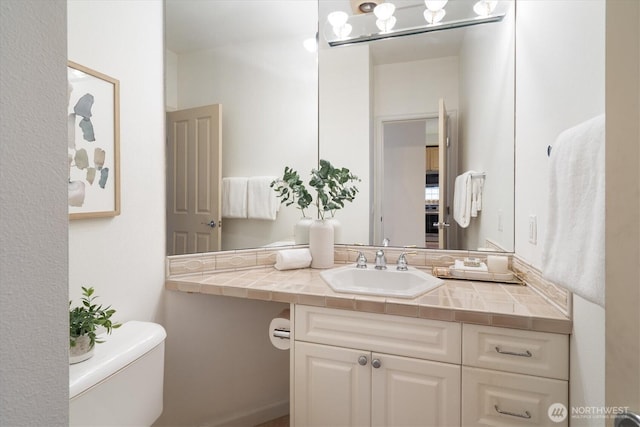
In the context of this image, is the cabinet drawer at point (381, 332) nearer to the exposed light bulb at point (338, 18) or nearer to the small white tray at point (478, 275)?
the small white tray at point (478, 275)

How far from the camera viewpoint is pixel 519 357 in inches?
42.4

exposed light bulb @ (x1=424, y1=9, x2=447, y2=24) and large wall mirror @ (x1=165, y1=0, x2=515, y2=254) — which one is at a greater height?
exposed light bulb @ (x1=424, y1=9, x2=447, y2=24)

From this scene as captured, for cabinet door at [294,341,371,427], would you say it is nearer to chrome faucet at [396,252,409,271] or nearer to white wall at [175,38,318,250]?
chrome faucet at [396,252,409,271]

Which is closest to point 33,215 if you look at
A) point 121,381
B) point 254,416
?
point 121,381

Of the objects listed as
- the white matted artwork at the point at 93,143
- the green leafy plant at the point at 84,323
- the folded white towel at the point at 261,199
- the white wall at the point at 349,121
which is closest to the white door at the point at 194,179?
the folded white towel at the point at 261,199

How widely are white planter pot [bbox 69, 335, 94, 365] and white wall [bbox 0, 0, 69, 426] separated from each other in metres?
0.69

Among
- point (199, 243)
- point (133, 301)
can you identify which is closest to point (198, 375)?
point (133, 301)

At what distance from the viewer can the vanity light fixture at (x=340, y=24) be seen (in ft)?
6.46

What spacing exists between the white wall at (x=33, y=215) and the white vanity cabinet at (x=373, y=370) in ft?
3.21

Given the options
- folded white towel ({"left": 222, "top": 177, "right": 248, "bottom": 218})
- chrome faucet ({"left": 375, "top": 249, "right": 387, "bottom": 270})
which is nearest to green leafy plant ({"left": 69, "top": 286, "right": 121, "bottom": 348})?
folded white towel ({"left": 222, "top": 177, "right": 248, "bottom": 218})

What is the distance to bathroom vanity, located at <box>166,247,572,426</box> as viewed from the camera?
1063mm

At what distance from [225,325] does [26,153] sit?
1.54 metres

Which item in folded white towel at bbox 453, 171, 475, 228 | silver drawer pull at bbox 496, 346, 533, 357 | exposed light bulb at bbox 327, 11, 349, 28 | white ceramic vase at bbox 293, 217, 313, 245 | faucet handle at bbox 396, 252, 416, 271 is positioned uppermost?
exposed light bulb at bbox 327, 11, 349, 28

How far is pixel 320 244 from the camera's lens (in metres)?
1.83
